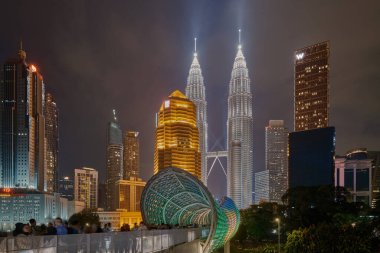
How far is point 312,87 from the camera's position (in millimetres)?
176250

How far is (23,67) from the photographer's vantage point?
12481 centimetres

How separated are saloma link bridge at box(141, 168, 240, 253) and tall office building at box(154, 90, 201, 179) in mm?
86808

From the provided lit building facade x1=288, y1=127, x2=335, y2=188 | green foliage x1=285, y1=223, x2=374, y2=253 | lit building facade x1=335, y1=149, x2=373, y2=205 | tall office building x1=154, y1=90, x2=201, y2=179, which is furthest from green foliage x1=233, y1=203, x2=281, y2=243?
lit building facade x1=335, y1=149, x2=373, y2=205

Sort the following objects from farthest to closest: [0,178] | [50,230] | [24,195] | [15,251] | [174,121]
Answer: [174,121] → [0,178] → [24,195] → [50,230] → [15,251]

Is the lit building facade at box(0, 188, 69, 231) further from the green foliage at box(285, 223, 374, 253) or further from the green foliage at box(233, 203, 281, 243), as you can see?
the green foliage at box(285, 223, 374, 253)

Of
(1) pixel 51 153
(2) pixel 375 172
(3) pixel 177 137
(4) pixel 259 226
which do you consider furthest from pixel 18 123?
(2) pixel 375 172

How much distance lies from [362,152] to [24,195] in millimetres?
98845

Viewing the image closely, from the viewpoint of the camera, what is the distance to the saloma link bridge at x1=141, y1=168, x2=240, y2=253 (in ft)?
82.0

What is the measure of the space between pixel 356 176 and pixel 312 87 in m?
58.6

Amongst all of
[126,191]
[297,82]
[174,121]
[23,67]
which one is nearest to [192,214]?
[174,121]

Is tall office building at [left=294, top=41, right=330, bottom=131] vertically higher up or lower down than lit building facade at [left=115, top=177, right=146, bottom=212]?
higher up

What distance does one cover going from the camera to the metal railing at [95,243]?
6.44 m

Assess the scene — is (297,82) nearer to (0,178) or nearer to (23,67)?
(23,67)

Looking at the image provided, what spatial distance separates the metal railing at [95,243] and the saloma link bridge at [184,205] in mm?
10929
